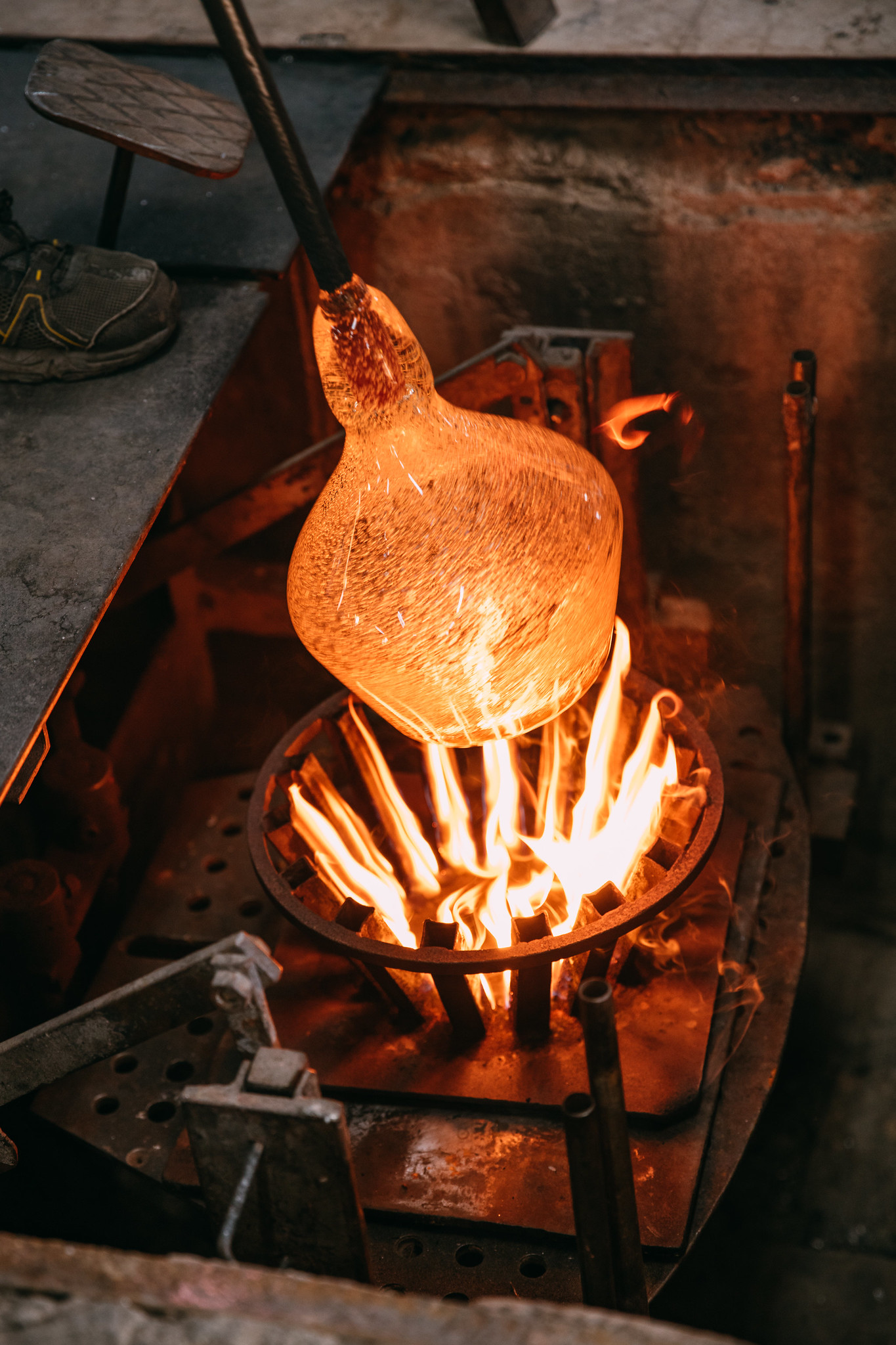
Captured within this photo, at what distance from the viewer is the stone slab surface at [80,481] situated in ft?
6.81

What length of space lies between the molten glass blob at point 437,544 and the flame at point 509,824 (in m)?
0.77

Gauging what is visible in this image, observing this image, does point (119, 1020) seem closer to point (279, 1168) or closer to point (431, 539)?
point (279, 1168)

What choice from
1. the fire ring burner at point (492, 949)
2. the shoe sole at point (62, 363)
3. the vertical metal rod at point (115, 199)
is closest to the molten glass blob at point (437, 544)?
the fire ring burner at point (492, 949)

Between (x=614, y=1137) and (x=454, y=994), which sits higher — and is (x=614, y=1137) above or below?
above

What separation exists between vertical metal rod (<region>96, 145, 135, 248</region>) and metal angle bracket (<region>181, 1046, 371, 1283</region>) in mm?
1931

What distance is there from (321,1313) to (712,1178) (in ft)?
4.36

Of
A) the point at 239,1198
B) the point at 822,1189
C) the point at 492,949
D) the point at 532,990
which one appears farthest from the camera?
the point at 822,1189

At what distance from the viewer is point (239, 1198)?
1701 millimetres

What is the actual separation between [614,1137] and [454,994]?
76 centimetres

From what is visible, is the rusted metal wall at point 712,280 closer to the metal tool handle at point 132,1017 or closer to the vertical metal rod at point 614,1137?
the vertical metal rod at point 614,1137

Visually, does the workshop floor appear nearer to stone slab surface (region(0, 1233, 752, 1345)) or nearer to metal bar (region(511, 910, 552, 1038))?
metal bar (region(511, 910, 552, 1038))

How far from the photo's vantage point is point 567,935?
7.69 ft

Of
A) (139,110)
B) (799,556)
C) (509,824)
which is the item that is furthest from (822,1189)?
(139,110)

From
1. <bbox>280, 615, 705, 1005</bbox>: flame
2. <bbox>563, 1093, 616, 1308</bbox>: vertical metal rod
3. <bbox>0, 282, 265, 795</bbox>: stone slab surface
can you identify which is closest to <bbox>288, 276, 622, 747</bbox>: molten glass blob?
<bbox>0, 282, 265, 795</bbox>: stone slab surface
